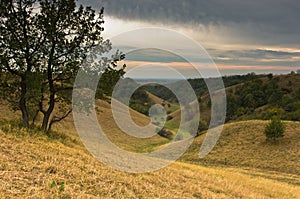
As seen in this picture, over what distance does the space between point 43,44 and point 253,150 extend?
44.0 m

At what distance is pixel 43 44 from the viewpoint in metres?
22.2

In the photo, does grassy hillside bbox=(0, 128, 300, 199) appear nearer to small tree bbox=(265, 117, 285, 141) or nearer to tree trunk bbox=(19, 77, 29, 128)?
tree trunk bbox=(19, 77, 29, 128)

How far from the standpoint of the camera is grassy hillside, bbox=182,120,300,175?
4874 cm

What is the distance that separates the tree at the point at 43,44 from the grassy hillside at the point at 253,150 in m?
33.0

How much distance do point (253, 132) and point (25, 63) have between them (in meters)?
51.4

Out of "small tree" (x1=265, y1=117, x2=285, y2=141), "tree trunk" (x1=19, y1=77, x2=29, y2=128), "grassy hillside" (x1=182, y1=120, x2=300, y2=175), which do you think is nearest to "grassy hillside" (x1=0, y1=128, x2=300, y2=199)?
"tree trunk" (x1=19, y1=77, x2=29, y2=128)

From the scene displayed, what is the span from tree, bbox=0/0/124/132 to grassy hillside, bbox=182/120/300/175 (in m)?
33.0

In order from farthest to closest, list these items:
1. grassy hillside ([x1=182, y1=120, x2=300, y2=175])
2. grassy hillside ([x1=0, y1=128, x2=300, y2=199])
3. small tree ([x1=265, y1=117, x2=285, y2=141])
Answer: small tree ([x1=265, y1=117, x2=285, y2=141]) < grassy hillside ([x1=182, y1=120, x2=300, y2=175]) < grassy hillside ([x1=0, y1=128, x2=300, y2=199])

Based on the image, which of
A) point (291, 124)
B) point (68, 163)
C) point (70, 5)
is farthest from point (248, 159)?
point (68, 163)

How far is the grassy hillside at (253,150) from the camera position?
48.7 meters

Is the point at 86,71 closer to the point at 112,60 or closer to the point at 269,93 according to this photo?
the point at 112,60

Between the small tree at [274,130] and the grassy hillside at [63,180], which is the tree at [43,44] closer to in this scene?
the grassy hillside at [63,180]

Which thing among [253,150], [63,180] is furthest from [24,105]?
[253,150]

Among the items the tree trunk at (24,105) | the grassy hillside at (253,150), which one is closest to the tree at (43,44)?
the tree trunk at (24,105)
